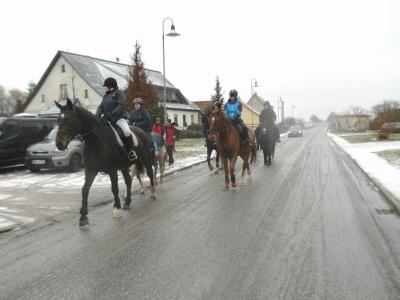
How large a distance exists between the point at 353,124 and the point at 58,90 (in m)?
53.2

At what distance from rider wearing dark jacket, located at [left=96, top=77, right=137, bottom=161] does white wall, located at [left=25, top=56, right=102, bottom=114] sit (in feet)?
117

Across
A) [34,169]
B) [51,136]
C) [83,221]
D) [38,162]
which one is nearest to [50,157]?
[38,162]

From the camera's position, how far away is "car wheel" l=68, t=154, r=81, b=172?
16034 mm

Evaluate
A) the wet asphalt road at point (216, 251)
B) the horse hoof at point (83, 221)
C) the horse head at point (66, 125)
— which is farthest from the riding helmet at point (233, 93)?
the horse hoof at point (83, 221)

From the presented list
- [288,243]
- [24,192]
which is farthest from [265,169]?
[288,243]

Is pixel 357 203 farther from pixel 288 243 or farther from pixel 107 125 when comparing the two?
pixel 107 125

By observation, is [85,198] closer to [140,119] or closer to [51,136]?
[140,119]

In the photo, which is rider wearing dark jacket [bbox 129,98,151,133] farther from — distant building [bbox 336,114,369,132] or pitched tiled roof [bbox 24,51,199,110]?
distant building [bbox 336,114,369,132]

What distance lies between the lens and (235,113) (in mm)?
11594

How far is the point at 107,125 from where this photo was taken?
795 centimetres

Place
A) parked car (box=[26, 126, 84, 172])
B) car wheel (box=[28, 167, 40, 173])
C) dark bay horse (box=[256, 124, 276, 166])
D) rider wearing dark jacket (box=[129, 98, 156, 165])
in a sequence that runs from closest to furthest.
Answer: rider wearing dark jacket (box=[129, 98, 156, 165])
parked car (box=[26, 126, 84, 172])
car wheel (box=[28, 167, 40, 173])
dark bay horse (box=[256, 124, 276, 166])

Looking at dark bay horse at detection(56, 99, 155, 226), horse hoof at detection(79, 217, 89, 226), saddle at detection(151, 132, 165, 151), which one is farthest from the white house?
horse hoof at detection(79, 217, 89, 226)

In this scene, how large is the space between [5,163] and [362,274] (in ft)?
49.2

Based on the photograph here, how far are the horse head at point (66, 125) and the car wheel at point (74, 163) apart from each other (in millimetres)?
9384
